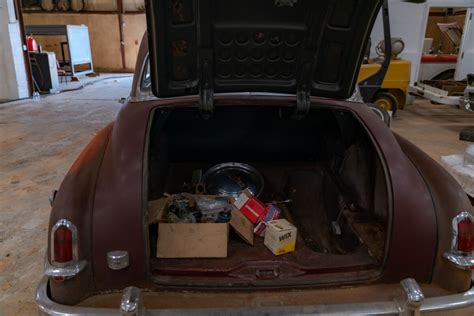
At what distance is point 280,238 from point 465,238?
69 cm

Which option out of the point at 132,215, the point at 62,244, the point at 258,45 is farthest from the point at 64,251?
the point at 258,45

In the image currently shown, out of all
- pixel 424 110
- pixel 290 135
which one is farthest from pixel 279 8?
pixel 424 110

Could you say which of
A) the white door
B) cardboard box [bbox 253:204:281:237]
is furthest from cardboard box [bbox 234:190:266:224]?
the white door

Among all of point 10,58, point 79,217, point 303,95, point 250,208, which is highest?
point 303,95

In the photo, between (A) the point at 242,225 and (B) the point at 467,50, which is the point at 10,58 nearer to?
(A) the point at 242,225

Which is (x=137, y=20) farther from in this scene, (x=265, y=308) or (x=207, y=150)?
(x=265, y=308)

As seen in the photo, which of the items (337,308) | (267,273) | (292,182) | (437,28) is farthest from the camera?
(437,28)

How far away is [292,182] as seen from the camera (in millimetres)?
2395

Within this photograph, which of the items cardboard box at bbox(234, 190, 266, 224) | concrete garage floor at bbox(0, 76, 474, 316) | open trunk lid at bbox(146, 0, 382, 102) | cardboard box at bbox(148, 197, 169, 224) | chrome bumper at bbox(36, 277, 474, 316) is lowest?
concrete garage floor at bbox(0, 76, 474, 316)

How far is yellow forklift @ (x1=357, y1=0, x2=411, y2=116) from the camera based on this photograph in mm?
5926

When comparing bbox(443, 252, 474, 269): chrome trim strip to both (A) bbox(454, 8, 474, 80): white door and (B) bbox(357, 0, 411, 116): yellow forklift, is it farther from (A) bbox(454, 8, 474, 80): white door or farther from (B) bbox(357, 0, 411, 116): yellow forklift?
(A) bbox(454, 8, 474, 80): white door

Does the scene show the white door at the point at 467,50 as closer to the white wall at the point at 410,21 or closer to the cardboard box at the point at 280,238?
the white wall at the point at 410,21

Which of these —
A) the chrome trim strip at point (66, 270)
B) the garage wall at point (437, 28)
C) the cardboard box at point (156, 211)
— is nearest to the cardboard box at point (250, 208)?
the cardboard box at point (156, 211)

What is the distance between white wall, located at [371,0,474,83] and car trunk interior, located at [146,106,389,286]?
5.89 meters
